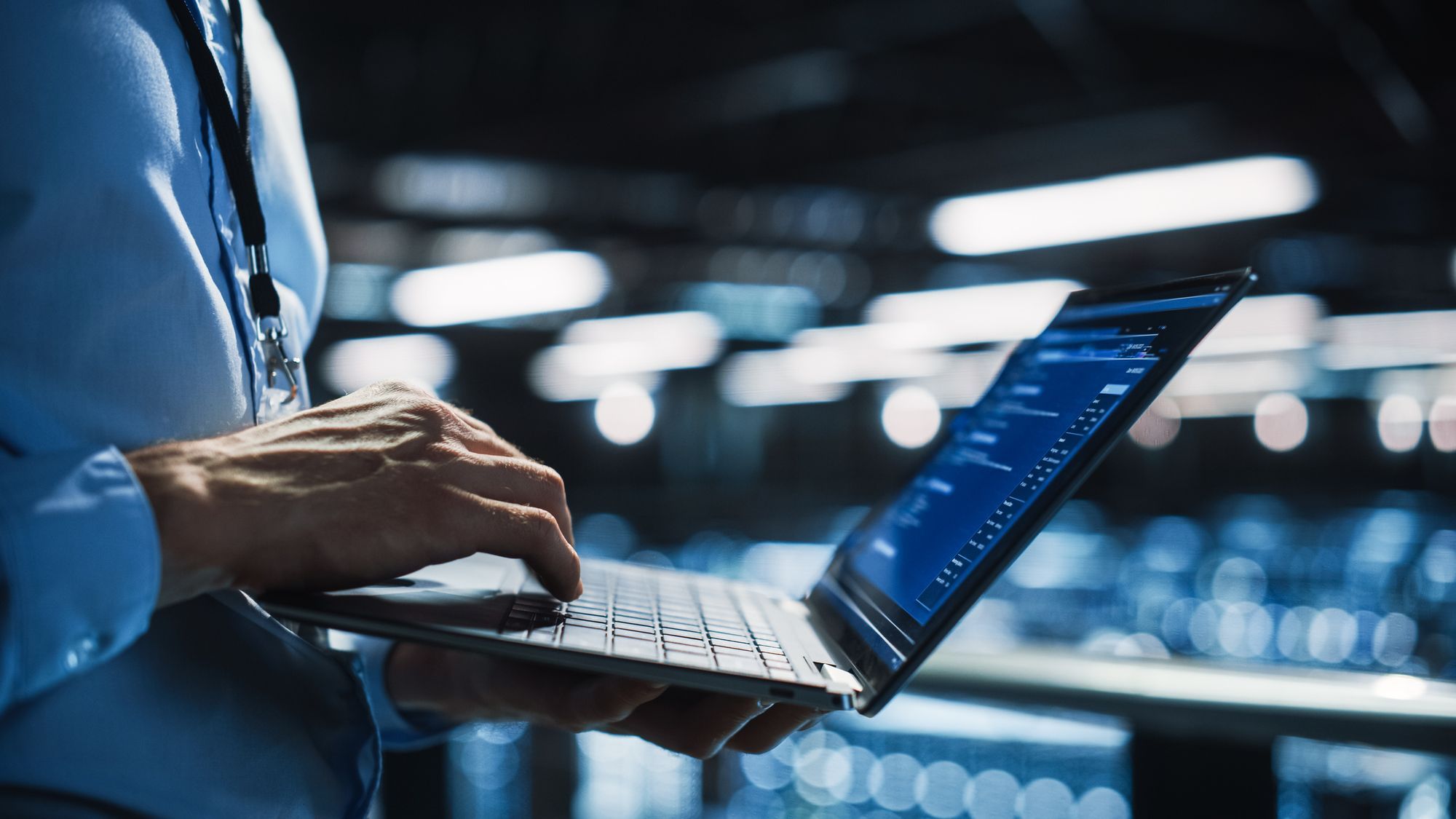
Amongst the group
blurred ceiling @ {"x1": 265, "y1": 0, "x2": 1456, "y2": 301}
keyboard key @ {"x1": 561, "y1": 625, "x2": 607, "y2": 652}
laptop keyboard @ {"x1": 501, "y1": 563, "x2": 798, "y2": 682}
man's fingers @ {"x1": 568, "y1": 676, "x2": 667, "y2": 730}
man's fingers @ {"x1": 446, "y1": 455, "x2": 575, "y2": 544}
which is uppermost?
blurred ceiling @ {"x1": 265, "y1": 0, "x2": 1456, "y2": 301}

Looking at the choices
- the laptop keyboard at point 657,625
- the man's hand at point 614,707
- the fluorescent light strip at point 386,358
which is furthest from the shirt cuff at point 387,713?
the fluorescent light strip at point 386,358

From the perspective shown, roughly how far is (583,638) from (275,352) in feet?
1.22

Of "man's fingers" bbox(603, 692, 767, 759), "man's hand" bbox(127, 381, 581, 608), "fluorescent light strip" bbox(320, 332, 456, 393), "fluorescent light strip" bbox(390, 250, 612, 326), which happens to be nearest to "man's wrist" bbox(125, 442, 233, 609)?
"man's hand" bbox(127, 381, 581, 608)

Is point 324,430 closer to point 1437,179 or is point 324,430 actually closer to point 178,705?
point 178,705

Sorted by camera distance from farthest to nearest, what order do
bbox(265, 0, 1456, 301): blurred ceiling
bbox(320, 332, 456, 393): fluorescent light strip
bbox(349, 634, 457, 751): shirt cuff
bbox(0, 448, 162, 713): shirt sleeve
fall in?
bbox(320, 332, 456, 393): fluorescent light strip → bbox(265, 0, 1456, 301): blurred ceiling → bbox(349, 634, 457, 751): shirt cuff → bbox(0, 448, 162, 713): shirt sleeve

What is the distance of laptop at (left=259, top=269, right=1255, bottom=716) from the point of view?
658 mm

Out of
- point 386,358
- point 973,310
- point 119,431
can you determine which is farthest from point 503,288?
point 119,431

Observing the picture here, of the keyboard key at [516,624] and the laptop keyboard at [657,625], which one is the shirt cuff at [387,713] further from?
the keyboard key at [516,624]

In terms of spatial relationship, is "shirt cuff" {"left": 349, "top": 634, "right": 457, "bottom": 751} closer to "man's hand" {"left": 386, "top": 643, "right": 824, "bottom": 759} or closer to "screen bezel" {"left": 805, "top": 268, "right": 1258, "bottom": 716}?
"man's hand" {"left": 386, "top": 643, "right": 824, "bottom": 759}

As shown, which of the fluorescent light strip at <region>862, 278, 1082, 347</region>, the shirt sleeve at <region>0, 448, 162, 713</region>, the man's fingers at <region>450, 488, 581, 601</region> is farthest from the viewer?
the fluorescent light strip at <region>862, 278, 1082, 347</region>

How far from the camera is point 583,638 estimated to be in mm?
692

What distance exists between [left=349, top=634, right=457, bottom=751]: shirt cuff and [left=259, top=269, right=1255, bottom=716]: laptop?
137 mm

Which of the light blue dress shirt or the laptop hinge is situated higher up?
the light blue dress shirt

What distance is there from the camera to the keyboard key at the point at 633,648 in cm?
66
